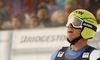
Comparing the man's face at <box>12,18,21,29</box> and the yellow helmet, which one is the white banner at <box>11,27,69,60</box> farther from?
the yellow helmet

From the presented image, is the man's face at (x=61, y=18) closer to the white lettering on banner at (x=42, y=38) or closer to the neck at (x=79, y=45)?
the white lettering on banner at (x=42, y=38)

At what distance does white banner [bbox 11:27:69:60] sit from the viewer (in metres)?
6.13

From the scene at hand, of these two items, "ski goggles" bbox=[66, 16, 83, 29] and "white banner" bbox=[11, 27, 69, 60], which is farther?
"white banner" bbox=[11, 27, 69, 60]

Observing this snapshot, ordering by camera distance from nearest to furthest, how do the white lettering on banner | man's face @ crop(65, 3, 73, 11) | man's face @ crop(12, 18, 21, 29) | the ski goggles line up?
the ski goggles, the white lettering on banner, man's face @ crop(65, 3, 73, 11), man's face @ crop(12, 18, 21, 29)

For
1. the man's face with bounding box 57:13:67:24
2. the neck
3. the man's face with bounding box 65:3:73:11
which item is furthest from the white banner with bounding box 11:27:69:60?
the neck

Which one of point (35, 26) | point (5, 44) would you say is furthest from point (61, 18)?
point (5, 44)

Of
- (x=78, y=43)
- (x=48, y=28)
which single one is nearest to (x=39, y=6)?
(x=48, y=28)

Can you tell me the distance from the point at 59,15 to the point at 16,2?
5.37 feet

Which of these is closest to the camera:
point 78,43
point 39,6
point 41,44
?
point 78,43

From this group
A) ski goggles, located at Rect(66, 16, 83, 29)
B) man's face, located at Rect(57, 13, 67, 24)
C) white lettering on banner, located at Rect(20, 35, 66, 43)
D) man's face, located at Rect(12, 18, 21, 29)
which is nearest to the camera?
ski goggles, located at Rect(66, 16, 83, 29)

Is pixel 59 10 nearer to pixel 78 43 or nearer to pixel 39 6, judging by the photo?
pixel 39 6

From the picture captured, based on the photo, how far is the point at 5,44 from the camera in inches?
267

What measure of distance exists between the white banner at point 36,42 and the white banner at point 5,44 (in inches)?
6.6

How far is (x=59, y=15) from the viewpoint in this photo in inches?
273
